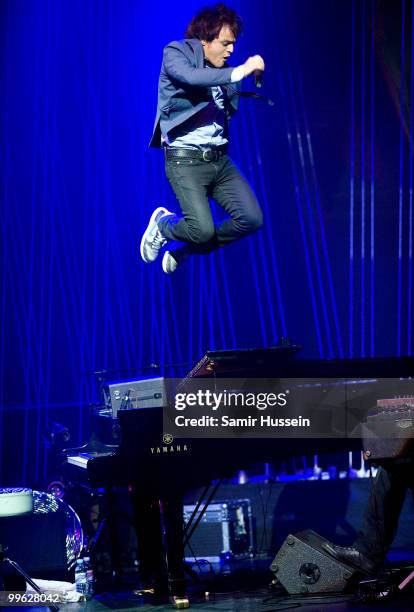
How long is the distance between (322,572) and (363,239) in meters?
3.69

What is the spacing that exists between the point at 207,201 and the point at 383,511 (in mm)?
1786

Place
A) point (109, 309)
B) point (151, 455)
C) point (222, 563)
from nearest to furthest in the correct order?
point (151, 455)
point (222, 563)
point (109, 309)

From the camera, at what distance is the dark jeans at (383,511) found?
4.59m

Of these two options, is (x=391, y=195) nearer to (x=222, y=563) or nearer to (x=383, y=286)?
(x=383, y=286)

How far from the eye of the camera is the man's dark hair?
461cm

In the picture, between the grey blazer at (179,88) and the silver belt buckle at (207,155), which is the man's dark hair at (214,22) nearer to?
the grey blazer at (179,88)

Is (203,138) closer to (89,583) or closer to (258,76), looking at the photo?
(258,76)

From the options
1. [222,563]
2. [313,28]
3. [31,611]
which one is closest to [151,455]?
[31,611]

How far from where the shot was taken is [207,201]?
15.5ft

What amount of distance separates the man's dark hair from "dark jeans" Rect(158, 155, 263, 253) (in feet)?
2.02

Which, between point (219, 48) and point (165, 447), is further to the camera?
point (219, 48)

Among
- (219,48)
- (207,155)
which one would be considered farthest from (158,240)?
(219,48)

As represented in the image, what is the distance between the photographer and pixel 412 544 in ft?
21.5

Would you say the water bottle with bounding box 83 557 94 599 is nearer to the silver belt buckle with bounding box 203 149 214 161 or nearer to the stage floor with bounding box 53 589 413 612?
the stage floor with bounding box 53 589 413 612
